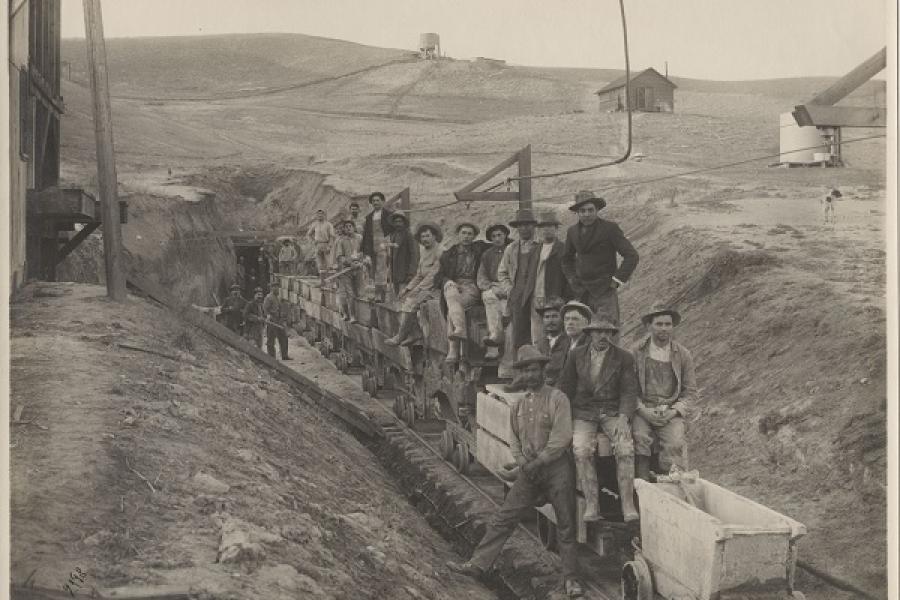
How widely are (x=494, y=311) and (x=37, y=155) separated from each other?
20.4 feet

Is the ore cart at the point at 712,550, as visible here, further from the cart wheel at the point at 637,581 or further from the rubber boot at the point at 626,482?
the rubber boot at the point at 626,482

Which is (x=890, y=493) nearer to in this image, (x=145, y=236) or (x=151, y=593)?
(x=151, y=593)

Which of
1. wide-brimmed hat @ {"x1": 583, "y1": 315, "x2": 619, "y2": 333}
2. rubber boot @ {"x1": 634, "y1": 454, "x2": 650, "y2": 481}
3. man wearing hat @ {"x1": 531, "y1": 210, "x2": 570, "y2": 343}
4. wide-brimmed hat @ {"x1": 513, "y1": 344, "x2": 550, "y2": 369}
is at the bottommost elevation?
rubber boot @ {"x1": 634, "y1": 454, "x2": 650, "y2": 481}

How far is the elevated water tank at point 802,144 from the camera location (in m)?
9.05

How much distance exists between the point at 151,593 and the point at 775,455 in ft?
22.8

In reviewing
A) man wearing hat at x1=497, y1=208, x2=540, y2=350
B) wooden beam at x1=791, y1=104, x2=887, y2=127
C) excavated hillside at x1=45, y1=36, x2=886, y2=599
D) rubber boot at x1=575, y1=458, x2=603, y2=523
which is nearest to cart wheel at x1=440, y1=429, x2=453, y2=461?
man wearing hat at x1=497, y1=208, x2=540, y2=350

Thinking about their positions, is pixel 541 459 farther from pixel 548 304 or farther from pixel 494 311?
pixel 494 311

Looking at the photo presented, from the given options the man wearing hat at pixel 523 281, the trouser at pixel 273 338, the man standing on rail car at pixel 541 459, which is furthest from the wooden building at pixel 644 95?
the man standing on rail car at pixel 541 459

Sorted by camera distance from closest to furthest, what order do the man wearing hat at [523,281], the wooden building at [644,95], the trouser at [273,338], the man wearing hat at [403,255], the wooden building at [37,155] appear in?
the wooden building at [37,155]
the man wearing hat at [523,281]
the man wearing hat at [403,255]
the trouser at [273,338]
the wooden building at [644,95]

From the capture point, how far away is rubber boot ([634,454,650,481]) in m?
6.92

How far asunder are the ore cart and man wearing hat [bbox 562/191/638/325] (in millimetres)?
2621

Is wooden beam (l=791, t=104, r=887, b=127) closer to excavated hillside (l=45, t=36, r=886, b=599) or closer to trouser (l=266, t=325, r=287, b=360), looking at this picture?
excavated hillside (l=45, t=36, r=886, b=599)

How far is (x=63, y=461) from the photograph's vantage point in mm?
5621

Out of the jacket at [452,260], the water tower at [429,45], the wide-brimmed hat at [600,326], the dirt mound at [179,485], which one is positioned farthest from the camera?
the jacket at [452,260]
